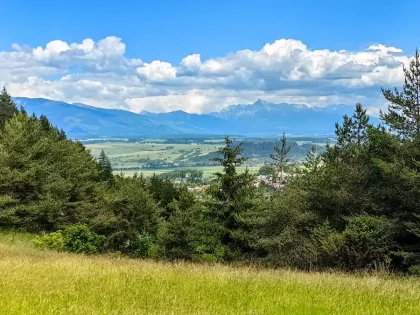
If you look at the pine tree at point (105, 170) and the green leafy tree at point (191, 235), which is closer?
the green leafy tree at point (191, 235)

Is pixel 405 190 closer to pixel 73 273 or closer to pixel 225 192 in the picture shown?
pixel 225 192

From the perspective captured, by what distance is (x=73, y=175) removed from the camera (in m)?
43.3

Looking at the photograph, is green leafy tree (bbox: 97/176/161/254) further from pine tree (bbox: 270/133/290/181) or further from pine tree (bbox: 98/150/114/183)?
pine tree (bbox: 98/150/114/183)

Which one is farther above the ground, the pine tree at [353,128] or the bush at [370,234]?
the pine tree at [353,128]

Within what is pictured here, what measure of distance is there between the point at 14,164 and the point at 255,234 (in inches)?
771

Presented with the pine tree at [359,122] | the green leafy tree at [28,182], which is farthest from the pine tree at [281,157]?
the green leafy tree at [28,182]

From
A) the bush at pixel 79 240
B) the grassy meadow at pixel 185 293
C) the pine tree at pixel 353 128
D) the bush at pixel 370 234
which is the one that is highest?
the pine tree at pixel 353 128

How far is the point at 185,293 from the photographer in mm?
6543

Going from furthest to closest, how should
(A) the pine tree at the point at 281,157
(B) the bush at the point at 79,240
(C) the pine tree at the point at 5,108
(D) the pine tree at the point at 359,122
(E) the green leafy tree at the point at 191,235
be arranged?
1. (A) the pine tree at the point at 281,157
2. (C) the pine tree at the point at 5,108
3. (D) the pine tree at the point at 359,122
4. (E) the green leafy tree at the point at 191,235
5. (B) the bush at the point at 79,240

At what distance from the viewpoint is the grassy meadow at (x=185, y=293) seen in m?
5.55

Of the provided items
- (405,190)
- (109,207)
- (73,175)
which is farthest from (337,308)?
(109,207)

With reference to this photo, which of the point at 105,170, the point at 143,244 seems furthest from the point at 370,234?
the point at 105,170

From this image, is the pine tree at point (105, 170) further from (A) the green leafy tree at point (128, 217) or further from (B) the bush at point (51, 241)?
(B) the bush at point (51, 241)

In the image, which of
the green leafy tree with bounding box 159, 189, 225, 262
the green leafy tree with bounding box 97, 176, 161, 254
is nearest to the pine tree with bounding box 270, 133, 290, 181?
the green leafy tree with bounding box 97, 176, 161, 254
